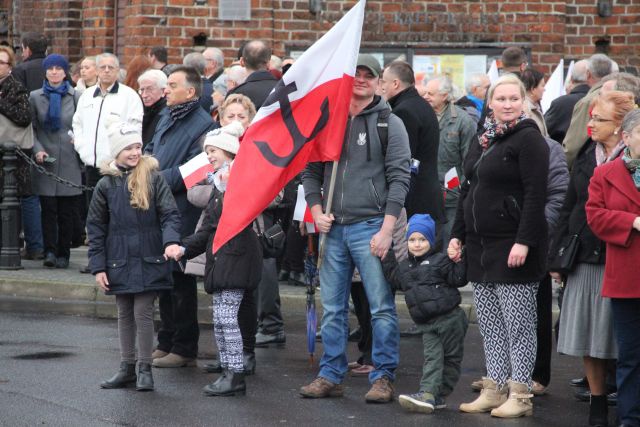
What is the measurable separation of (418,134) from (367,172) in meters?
1.92

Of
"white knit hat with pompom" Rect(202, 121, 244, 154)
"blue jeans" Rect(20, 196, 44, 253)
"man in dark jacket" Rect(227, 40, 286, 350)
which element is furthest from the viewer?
"blue jeans" Rect(20, 196, 44, 253)

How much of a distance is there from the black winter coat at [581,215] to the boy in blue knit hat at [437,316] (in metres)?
0.62

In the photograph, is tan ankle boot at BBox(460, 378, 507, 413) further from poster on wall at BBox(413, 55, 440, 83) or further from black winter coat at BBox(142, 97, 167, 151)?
poster on wall at BBox(413, 55, 440, 83)

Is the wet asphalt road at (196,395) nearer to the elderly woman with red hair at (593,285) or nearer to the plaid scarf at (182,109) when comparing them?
the elderly woman with red hair at (593,285)

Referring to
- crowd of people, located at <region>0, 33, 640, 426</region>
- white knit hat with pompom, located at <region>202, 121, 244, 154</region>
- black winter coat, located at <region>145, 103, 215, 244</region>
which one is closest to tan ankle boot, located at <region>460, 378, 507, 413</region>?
crowd of people, located at <region>0, 33, 640, 426</region>

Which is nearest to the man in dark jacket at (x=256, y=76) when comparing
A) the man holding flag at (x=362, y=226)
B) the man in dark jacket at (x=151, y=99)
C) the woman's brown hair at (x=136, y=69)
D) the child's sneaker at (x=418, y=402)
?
the man in dark jacket at (x=151, y=99)

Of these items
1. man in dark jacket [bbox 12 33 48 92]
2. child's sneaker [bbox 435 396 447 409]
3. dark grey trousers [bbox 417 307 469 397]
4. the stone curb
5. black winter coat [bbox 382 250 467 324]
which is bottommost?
the stone curb

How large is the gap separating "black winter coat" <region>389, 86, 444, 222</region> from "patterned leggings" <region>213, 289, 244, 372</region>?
206cm

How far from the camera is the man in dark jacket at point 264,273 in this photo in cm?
1020

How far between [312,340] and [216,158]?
130cm

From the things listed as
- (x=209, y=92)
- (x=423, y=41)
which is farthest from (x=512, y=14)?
(x=209, y=92)

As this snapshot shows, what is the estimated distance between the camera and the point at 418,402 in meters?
7.91

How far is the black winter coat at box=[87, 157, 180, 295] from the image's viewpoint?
8.42m

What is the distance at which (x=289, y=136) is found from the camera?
831 cm
